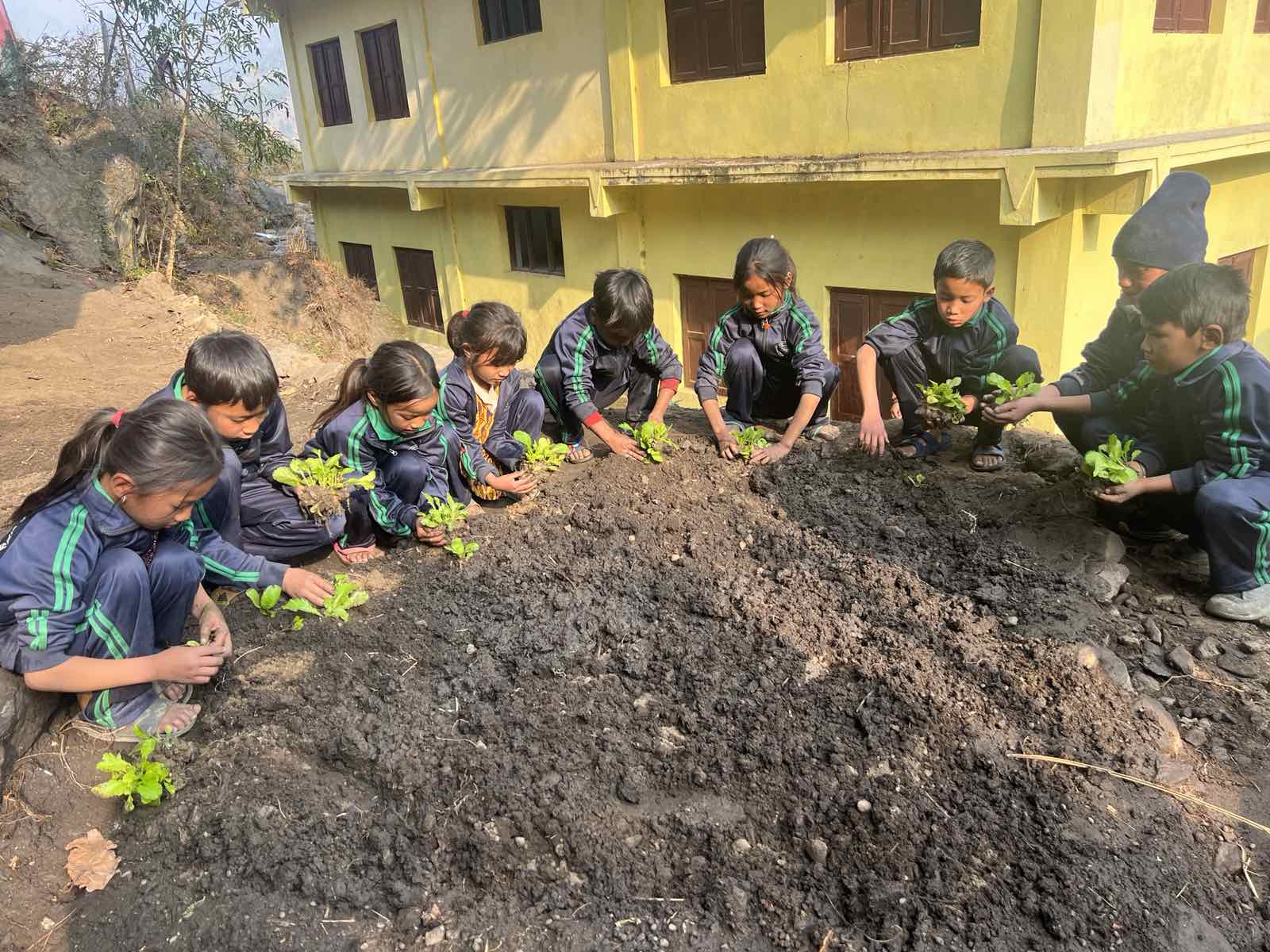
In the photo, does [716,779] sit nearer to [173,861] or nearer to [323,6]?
[173,861]

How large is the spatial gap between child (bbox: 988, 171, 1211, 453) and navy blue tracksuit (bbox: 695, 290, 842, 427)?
1151mm

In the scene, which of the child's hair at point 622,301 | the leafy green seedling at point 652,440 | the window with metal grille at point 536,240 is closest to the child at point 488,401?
the child's hair at point 622,301

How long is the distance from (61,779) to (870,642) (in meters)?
2.69

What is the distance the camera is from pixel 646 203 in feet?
32.5

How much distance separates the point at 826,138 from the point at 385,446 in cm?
549

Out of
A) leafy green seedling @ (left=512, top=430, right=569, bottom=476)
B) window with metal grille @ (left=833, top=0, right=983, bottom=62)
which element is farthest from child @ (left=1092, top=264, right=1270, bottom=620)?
window with metal grille @ (left=833, top=0, right=983, bottom=62)

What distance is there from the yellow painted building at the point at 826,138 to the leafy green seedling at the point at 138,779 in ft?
20.9

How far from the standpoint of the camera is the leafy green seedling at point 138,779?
8.05 feet

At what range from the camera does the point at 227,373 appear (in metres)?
3.25

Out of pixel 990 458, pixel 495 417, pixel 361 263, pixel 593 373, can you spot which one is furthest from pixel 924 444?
pixel 361 263

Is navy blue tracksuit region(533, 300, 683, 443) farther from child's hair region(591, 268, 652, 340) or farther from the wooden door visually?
the wooden door

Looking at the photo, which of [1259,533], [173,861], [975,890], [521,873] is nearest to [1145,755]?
[975,890]

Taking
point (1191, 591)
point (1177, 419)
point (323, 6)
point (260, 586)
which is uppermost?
point (323, 6)

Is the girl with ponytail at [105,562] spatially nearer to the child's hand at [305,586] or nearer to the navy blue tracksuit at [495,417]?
the child's hand at [305,586]
